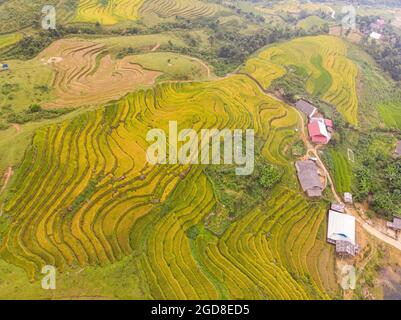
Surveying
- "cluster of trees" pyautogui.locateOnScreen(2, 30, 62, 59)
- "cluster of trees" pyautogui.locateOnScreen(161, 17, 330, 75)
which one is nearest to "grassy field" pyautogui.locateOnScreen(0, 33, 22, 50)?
"cluster of trees" pyautogui.locateOnScreen(2, 30, 62, 59)

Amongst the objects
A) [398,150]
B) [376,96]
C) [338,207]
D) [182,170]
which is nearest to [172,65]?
[182,170]

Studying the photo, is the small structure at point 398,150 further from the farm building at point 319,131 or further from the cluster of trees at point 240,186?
the cluster of trees at point 240,186

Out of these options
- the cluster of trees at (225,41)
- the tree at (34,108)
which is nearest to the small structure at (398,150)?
the cluster of trees at (225,41)

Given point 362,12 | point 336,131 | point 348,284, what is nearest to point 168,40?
point 336,131
